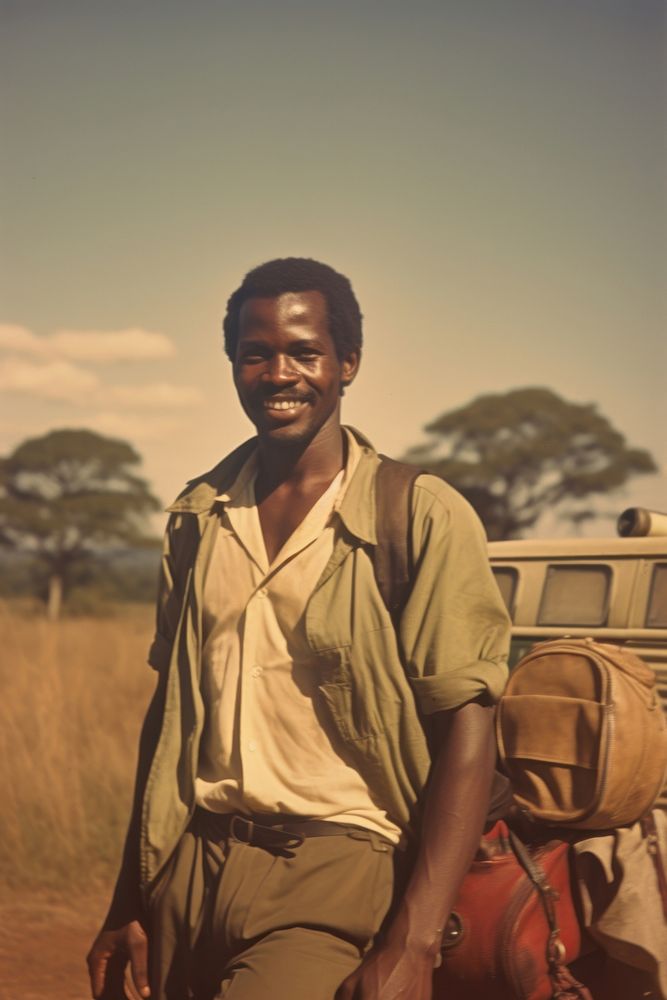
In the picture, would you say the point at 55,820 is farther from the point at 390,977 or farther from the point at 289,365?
the point at 390,977

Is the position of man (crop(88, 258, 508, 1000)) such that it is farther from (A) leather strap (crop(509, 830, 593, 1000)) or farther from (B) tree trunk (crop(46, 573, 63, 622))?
(B) tree trunk (crop(46, 573, 63, 622))

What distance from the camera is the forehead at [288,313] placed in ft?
8.13

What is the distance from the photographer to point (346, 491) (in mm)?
2418

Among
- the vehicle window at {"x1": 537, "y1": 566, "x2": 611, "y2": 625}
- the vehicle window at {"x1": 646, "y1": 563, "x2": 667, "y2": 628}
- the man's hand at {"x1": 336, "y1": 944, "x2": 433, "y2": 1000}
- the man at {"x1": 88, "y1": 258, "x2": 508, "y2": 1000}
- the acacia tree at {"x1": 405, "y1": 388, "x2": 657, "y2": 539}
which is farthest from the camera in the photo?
the acacia tree at {"x1": 405, "y1": 388, "x2": 657, "y2": 539}

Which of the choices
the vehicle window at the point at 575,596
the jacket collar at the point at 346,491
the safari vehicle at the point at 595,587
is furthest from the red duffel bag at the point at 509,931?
the vehicle window at the point at 575,596

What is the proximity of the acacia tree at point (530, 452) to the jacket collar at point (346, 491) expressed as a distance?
25114 mm

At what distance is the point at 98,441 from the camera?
32406mm

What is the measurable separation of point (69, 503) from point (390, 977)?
96.7 ft

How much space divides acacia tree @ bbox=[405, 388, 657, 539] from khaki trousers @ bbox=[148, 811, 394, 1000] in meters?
25.5

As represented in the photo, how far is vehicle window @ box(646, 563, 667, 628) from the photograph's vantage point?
5.07 meters

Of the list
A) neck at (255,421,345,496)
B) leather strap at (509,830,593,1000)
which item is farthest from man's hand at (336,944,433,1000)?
neck at (255,421,345,496)

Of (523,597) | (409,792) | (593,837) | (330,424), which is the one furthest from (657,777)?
(523,597)

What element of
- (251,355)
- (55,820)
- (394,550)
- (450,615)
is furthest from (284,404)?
(55,820)

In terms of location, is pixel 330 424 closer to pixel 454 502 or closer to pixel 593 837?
pixel 454 502
